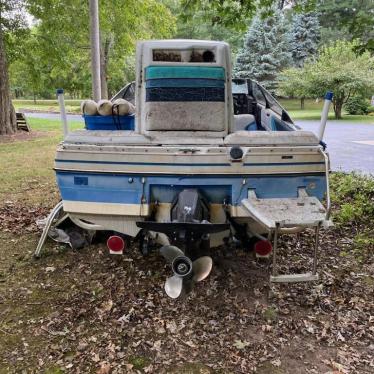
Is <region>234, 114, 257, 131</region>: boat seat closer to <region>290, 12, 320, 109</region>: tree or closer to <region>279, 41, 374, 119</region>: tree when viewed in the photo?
<region>279, 41, 374, 119</region>: tree

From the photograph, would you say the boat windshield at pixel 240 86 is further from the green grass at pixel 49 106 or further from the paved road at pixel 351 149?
the green grass at pixel 49 106

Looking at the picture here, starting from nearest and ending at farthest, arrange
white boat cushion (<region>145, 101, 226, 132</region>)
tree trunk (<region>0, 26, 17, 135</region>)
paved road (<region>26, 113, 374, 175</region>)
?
1. white boat cushion (<region>145, 101, 226, 132</region>)
2. paved road (<region>26, 113, 374, 175</region>)
3. tree trunk (<region>0, 26, 17, 135</region>)

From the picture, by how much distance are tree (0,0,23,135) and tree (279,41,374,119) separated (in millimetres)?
15637

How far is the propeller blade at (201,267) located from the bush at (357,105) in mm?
24937

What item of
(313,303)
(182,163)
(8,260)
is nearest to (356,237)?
(313,303)

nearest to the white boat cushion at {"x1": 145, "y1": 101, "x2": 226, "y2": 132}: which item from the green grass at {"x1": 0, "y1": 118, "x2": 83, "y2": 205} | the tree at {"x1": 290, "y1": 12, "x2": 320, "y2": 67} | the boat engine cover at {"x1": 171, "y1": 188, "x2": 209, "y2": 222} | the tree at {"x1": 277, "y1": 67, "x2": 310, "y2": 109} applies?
the boat engine cover at {"x1": 171, "y1": 188, "x2": 209, "y2": 222}

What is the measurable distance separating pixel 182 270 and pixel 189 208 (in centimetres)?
46

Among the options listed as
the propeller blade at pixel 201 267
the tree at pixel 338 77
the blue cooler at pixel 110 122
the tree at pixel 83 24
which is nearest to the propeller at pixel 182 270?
the propeller blade at pixel 201 267

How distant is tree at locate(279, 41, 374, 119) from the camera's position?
73.8 feet

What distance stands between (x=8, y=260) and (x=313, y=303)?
2847 millimetres

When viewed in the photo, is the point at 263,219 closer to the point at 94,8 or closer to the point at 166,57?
the point at 166,57

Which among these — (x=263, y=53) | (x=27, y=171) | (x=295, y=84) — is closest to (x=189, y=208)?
(x=27, y=171)

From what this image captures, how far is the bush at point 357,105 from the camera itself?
25.5 m

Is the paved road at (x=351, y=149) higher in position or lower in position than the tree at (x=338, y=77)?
lower
